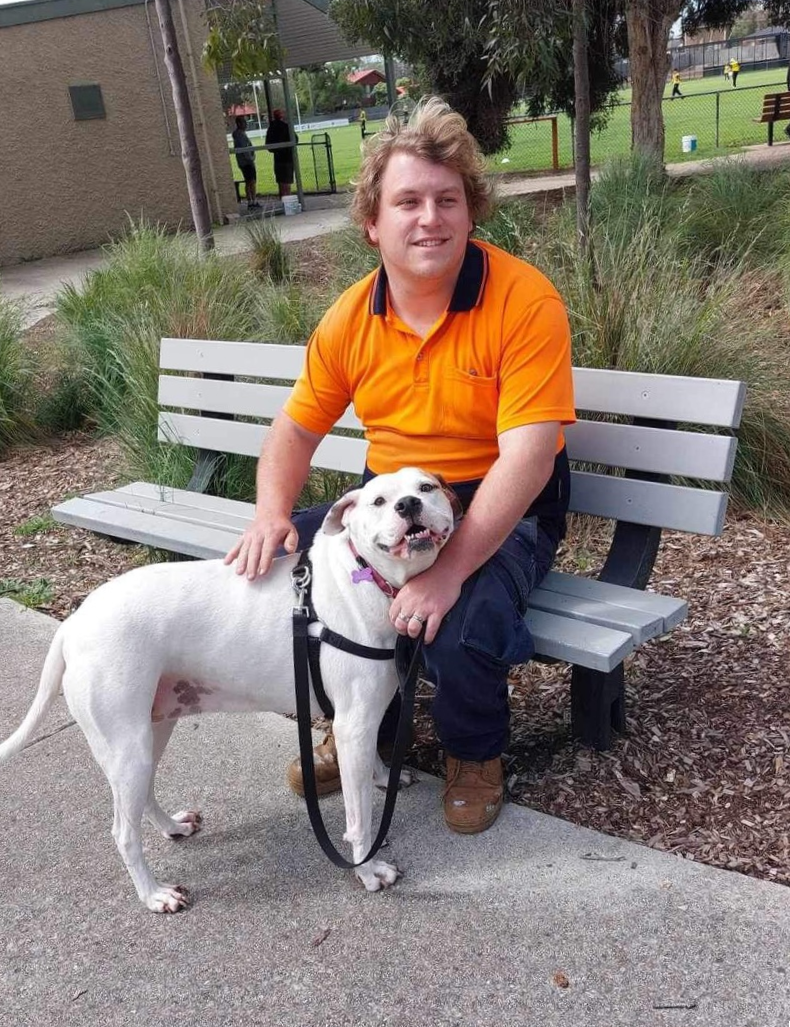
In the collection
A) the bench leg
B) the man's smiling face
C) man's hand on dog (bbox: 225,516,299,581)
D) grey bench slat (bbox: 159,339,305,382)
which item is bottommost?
the bench leg

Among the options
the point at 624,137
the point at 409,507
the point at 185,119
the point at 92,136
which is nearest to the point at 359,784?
the point at 409,507

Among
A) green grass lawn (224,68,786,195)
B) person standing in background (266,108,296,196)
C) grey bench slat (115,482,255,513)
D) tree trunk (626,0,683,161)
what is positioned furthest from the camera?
green grass lawn (224,68,786,195)

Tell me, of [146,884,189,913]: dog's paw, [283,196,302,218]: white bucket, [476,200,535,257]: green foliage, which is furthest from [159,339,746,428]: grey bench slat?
[283,196,302,218]: white bucket

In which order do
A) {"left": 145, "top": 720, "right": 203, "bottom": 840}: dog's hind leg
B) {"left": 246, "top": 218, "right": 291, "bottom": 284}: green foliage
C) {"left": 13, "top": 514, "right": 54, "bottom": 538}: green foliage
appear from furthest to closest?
{"left": 246, "top": 218, "right": 291, "bottom": 284}: green foliage
{"left": 13, "top": 514, "right": 54, "bottom": 538}: green foliage
{"left": 145, "top": 720, "right": 203, "bottom": 840}: dog's hind leg

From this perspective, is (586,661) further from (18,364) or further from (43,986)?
(18,364)

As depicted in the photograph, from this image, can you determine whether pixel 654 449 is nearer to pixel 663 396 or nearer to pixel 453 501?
pixel 663 396

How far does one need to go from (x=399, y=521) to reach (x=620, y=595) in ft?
3.14

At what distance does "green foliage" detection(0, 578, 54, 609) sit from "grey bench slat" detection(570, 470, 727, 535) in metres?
2.52

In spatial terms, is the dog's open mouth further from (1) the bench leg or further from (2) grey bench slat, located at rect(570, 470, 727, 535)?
(2) grey bench slat, located at rect(570, 470, 727, 535)

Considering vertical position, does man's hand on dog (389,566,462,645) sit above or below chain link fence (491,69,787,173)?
above

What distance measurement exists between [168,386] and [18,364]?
2440 millimetres

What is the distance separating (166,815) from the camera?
2.80 metres

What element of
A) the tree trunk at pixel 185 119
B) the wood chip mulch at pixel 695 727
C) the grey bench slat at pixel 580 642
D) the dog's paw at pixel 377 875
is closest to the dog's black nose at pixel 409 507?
the grey bench slat at pixel 580 642

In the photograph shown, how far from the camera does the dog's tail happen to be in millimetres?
2439
